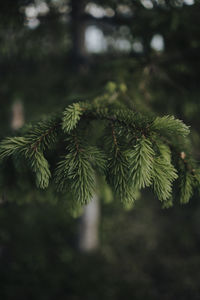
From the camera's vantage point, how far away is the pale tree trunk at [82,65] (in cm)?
321

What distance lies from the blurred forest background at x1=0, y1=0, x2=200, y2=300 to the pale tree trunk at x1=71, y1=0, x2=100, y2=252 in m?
0.02

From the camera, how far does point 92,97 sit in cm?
175

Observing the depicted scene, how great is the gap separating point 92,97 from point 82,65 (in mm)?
2059

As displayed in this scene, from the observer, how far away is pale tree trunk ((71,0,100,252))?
321 centimetres

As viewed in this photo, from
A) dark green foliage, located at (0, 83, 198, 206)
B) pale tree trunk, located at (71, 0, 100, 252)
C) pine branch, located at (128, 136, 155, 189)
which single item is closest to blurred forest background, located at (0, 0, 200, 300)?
pale tree trunk, located at (71, 0, 100, 252)

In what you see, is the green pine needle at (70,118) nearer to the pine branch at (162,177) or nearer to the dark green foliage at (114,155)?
the dark green foliage at (114,155)

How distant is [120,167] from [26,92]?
3.01 m

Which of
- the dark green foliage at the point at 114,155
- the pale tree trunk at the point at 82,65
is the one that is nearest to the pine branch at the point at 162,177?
the dark green foliage at the point at 114,155

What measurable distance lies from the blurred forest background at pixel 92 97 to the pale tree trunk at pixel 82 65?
0.8 inches

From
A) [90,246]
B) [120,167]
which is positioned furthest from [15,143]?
[90,246]

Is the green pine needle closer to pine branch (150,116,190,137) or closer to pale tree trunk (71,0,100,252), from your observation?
pine branch (150,116,190,137)

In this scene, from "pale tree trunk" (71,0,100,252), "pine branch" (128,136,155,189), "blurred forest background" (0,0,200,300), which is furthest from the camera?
"pale tree trunk" (71,0,100,252)

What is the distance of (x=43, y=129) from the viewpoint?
1.13 meters

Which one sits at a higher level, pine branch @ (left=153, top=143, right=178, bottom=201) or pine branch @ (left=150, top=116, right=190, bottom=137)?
pine branch @ (left=150, top=116, right=190, bottom=137)
